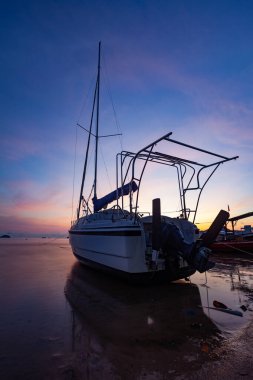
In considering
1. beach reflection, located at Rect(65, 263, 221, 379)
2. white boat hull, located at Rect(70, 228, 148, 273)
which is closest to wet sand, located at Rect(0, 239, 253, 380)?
beach reflection, located at Rect(65, 263, 221, 379)

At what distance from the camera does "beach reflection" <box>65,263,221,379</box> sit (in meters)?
3.04

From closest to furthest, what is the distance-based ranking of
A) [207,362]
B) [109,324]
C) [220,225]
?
1. [207,362]
2. [109,324]
3. [220,225]

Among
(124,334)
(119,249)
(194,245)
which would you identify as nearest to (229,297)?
(194,245)

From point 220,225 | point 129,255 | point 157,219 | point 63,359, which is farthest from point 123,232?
point 63,359

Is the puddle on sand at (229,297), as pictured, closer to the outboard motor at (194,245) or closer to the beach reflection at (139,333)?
the beach reflection at (139,333)

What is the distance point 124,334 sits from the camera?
4070 mm

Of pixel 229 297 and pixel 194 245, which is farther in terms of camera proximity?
pixel 229 297

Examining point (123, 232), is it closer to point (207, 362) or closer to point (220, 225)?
point (220, 225)

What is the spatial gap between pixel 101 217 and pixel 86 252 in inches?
70.9

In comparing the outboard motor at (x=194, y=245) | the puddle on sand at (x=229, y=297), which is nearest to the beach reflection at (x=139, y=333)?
the puddle on sand at (x=229, y=297)

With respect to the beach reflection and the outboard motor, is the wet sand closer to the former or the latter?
the beach reflection

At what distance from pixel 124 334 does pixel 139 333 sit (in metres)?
0.25

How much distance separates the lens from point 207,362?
10.2ft

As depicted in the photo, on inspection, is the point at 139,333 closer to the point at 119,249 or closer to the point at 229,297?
the point at 229,297
